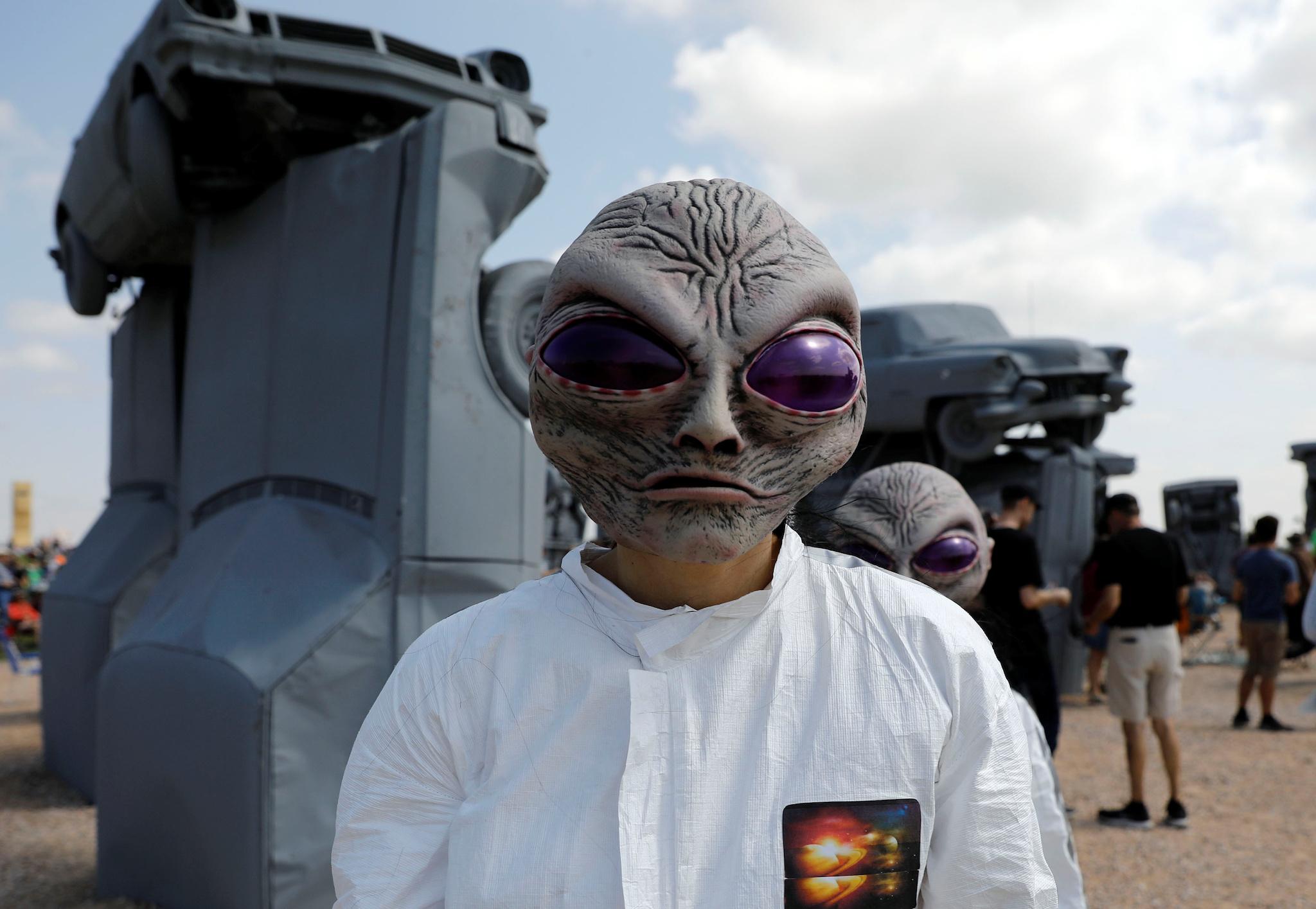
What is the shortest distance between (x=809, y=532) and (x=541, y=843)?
68 centimetres

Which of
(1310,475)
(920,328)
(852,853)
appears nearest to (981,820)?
(852,853)

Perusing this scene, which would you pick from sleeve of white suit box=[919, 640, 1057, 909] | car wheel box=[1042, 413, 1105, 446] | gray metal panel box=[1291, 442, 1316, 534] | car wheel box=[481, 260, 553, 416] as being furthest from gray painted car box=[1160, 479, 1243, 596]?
sleeve of white suit box=[919, 640, 1057, 909]

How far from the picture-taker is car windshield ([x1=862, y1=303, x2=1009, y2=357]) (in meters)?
11.0

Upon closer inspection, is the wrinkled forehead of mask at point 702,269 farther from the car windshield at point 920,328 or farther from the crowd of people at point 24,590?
the car windshield at point 920,328

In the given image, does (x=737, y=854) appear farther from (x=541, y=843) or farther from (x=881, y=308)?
(x=881, y=308)

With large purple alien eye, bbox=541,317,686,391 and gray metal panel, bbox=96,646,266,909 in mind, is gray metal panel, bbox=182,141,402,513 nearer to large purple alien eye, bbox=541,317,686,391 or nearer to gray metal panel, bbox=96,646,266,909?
gray metal panel, bbox=96,646,266,909

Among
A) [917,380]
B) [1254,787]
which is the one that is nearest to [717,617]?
[1254,787]

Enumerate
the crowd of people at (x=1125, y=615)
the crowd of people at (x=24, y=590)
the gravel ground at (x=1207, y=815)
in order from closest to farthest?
1. the crowd of people at (x=1125, y=615)
2. the gravel ground at (x=1207, y=815)
3. the crowd of people at (x=24, y=590)

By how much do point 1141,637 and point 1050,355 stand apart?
Result: 17.2 ft

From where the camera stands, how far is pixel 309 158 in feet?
14.7

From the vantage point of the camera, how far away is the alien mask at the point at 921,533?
2.28 m

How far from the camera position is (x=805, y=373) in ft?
3.87

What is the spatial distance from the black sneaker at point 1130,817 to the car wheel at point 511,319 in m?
4.01

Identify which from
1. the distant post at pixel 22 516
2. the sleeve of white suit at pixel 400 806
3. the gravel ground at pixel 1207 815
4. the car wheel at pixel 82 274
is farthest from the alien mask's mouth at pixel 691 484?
the distant post at pixel 22 516
